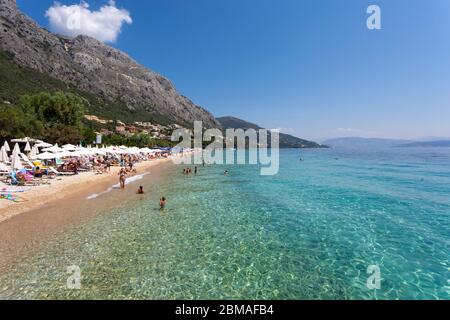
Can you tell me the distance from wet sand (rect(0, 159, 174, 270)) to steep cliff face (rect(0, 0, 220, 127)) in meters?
104

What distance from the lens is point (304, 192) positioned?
75.4ft

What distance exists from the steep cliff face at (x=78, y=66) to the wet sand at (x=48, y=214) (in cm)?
10384

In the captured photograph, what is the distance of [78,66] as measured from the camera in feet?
436

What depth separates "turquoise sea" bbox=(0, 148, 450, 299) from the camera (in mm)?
7203

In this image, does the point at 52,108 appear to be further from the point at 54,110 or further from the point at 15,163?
the point at 15,163

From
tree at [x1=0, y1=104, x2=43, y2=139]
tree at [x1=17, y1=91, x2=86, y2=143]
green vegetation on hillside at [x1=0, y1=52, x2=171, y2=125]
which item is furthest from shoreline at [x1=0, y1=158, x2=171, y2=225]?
green vegetation on hillside at [x1=0, y1=52, x2=171, y2=125]

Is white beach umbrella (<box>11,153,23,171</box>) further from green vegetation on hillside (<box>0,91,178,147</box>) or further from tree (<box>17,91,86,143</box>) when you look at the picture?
tree (<box>17,91,86,143</box>)

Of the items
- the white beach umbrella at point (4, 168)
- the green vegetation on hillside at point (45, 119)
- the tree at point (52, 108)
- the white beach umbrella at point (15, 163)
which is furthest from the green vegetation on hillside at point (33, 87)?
the white beach umbrella at point (15, 163)

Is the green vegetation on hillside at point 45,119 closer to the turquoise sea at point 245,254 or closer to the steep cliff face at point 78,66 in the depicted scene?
the turquoise sea at point 245,254

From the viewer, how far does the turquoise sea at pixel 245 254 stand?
23.6 feet
